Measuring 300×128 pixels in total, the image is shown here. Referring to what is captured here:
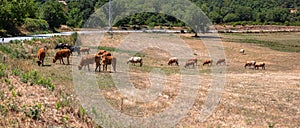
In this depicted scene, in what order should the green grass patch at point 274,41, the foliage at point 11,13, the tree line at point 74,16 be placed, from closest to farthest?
the foliage at point 11,13 < the tree line at point 74,16 < the green grass patch at point 274,41

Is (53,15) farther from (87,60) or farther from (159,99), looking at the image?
(159,99)

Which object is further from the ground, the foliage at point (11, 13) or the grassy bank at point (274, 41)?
the foliage at point (11, 13)

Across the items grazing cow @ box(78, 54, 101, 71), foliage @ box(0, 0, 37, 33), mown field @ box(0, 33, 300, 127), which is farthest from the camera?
foliage @ box(0, 0, 37, 33)

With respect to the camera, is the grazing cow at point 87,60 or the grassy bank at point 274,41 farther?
the grassy bank at point 274,41

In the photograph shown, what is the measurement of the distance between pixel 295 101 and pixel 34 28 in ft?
153

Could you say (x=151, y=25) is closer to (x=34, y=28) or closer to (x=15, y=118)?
(x=34, y=28)

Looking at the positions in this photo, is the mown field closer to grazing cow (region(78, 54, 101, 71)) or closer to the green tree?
grazing cow (region(78, 54, 101, 71))

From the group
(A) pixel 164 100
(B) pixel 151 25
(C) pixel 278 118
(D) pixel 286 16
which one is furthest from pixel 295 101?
(D) pixel 286 16

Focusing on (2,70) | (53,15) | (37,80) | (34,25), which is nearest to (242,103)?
(37,80)

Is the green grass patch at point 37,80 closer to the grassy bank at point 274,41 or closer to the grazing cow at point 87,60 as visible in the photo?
the grazing cow at point 87,60

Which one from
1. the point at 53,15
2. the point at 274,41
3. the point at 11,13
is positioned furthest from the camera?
the point at 274,41

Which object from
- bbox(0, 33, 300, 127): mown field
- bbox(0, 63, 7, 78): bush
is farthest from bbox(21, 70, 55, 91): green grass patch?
bbox(0, 63, 7, 78): bush

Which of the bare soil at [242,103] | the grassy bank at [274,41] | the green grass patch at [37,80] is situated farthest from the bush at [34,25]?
the green grass patch at [37,80]

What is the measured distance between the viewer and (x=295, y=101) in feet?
71.7
